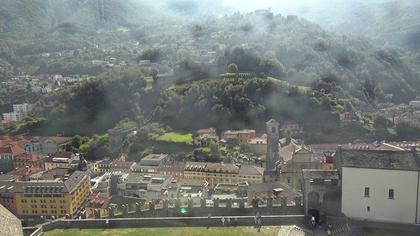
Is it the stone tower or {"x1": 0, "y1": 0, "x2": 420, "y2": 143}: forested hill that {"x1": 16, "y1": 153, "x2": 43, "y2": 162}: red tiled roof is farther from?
the stone tower

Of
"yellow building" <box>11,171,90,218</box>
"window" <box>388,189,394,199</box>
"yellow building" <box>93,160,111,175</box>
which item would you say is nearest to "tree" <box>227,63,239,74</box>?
"yellow building" <box>93,160,111,175</box>

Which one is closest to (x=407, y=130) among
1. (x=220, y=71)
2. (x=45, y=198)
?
(x=220, y=71)

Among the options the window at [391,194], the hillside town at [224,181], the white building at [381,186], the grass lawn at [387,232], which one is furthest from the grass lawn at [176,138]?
the grass lawn at [387,232]

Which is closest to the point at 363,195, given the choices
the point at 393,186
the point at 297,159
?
the point at 393,186

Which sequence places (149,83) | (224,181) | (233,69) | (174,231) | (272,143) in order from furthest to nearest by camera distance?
1. (149,83)
2. (233,69)
3. (224,181)
4. (272,143)
5. (174,231)

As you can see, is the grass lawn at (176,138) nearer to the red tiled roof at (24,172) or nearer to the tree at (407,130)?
the red tiled roof at (24,172)

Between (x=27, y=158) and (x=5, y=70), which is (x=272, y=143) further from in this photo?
(x=5, y=70)
